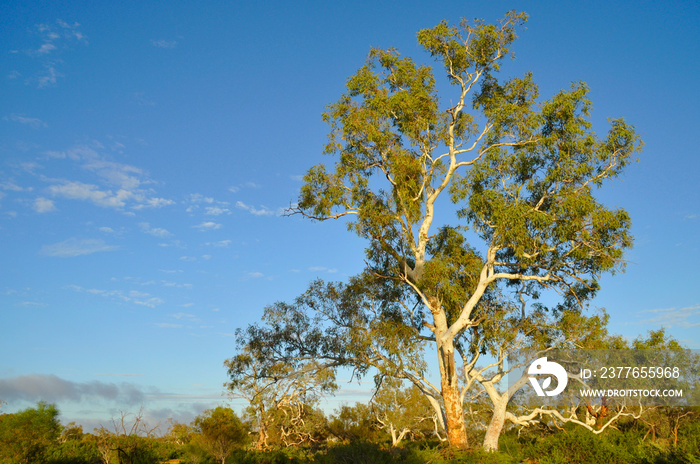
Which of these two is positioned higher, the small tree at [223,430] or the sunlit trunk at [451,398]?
the sunlit trunk at [451,398]

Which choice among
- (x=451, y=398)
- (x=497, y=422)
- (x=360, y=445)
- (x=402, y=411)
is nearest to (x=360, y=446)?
(x=360, y=445)

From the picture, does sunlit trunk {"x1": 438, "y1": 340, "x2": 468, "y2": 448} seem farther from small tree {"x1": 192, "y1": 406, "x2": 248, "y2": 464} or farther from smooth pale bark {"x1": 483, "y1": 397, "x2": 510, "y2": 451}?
small tree {"x1": 192, "y1": 406, "x2": 248, "y2": 464}

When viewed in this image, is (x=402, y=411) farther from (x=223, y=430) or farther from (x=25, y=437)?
(x=25, y=437)

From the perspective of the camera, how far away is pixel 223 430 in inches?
989

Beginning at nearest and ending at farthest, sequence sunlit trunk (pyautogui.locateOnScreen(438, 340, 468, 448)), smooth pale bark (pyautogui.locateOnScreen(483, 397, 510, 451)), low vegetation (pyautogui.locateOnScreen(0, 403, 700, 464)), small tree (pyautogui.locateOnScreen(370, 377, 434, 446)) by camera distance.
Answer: low vegetation (pyautogui.locateOnScreen(0, 403, 700, 464)) → sunlit trunk (pyautogui.locateOnScreen(438, 340, 468, 448)) → smooth pale bark (pyautogui.locateOnScreen(483, 397, 510, 451)) → small tree (pyautogui.locateOnScreen(370, 377, 434, 446))

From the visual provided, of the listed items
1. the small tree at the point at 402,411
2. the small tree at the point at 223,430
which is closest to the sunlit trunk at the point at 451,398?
the small tree at the point at 223,430

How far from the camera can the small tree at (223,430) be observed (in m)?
23.4

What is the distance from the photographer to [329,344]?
1734 cm

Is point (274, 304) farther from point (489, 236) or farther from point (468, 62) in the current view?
point (468, 62)

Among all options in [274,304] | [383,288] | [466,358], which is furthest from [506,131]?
[274,304]

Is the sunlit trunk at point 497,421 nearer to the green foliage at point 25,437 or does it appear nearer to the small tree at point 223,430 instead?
the small tree at point 223,430

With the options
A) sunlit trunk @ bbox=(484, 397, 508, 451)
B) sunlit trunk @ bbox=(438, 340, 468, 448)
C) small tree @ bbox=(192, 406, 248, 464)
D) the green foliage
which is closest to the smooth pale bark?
sunlit trunk @ bbox=(484, 397, 508, 451)

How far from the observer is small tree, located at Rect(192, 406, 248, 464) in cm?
2339

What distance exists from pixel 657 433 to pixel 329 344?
45.1ft
